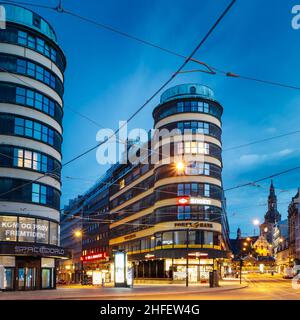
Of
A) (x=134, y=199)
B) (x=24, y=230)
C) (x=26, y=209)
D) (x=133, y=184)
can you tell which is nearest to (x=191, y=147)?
(x=134, y=199)

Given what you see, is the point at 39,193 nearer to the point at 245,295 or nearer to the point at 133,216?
the point at 245,295

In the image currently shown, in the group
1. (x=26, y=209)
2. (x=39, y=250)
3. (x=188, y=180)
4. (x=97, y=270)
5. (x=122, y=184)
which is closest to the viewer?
(x=39, y=250)

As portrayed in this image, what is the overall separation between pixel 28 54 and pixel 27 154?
983 cm

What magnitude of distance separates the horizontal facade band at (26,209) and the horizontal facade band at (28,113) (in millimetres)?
8527

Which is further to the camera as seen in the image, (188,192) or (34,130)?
(188,192)

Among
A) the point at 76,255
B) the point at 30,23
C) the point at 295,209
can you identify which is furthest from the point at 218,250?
the point at 76,255

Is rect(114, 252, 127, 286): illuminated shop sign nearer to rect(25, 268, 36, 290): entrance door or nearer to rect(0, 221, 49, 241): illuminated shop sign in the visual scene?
rect(0, 221, 49, 241): illuminated shop sign

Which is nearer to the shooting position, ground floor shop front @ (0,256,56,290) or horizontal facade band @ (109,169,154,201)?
ground floor shop front @ (0,256,56,290)

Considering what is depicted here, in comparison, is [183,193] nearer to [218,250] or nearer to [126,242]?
[218,250]

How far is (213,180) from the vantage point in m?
73.2

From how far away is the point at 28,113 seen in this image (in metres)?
48.3

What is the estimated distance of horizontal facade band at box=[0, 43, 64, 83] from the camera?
1863 inches

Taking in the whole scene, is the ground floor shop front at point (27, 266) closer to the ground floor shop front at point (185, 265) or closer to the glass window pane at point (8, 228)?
the glass window pane at point (8, 228)

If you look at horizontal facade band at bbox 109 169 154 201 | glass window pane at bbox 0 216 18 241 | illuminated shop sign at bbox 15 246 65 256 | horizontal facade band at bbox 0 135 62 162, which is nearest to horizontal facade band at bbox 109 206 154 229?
horizontal facade band at bbox 109 169 154 201
